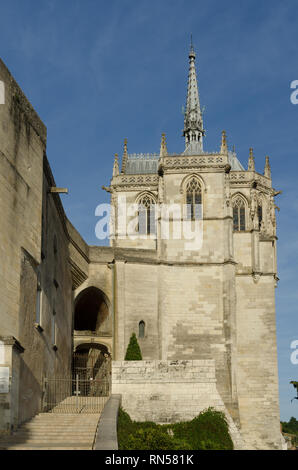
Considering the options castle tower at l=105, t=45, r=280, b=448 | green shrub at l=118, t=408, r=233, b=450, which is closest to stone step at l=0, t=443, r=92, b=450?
green shrub at l=118, t=408, r=233, b=450

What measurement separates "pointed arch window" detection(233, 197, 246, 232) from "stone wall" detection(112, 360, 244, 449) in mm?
20430

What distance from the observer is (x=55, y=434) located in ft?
56.4

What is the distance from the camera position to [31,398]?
20.1 metres

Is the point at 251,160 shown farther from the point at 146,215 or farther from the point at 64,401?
the point at 64,401

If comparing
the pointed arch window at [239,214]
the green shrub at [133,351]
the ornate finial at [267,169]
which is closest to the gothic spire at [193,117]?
the ornate finial at [267,169]

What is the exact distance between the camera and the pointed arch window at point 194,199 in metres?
37.8

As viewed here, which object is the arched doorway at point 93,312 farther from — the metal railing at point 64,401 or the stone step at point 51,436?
the stone step at point 51,436

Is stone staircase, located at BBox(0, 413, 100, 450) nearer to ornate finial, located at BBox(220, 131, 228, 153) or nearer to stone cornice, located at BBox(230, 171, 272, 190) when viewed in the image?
ornate finial, located at BBox(220, 131, 228, 153)

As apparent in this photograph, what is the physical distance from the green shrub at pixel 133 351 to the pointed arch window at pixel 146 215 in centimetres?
1418

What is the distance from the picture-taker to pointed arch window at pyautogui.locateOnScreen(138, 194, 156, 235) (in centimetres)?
4691

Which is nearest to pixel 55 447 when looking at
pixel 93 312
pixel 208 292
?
pixel 208 292

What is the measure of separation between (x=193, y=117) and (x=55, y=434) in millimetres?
41327

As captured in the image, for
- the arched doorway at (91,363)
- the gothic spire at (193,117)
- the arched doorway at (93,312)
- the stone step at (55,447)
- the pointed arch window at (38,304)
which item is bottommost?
the stone step at (55,447)

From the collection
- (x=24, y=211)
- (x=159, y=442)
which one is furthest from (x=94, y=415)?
(x=24, y=211)
